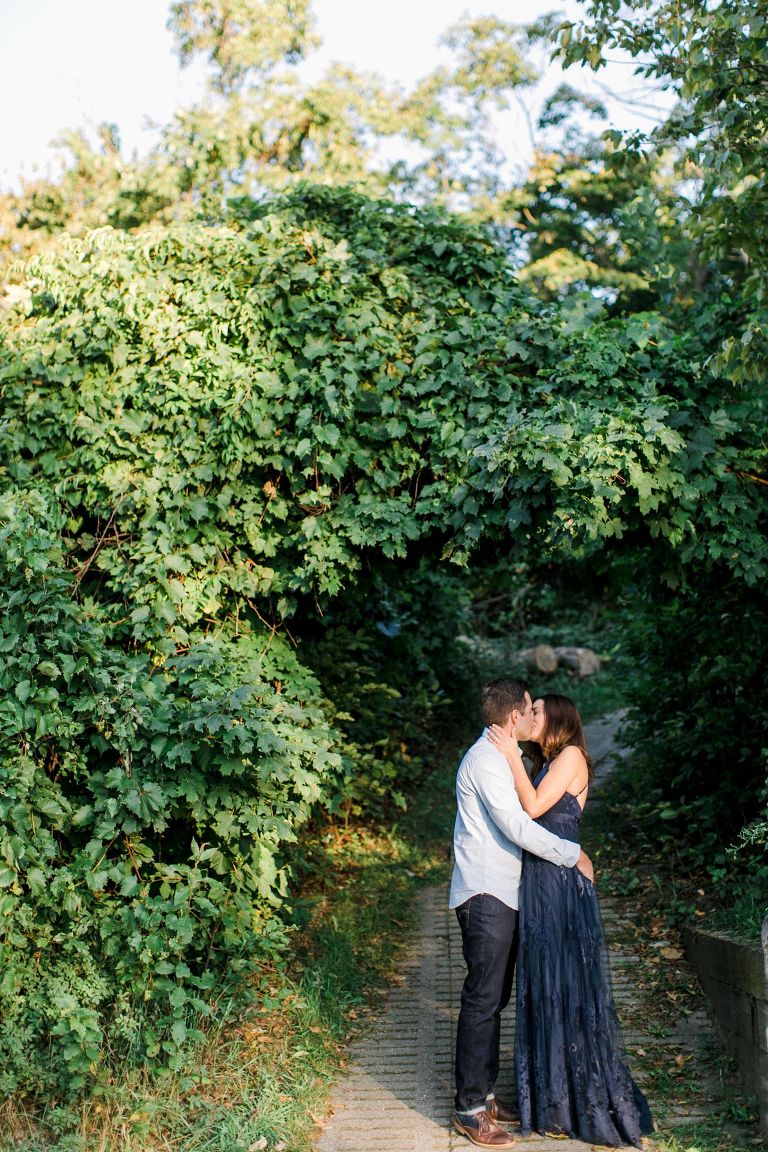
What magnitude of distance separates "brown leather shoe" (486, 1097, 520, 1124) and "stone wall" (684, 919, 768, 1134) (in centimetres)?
103

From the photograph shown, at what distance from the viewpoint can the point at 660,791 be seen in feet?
25.1

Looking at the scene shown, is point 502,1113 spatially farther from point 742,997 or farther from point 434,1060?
point 742,997

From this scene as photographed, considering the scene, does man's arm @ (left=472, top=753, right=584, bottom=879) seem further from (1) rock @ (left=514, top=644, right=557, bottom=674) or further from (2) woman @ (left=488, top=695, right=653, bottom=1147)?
(1) rock @ (left=514, top=644, right=557, bottom=674)

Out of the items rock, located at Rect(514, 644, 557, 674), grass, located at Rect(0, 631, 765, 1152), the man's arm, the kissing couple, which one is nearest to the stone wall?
grass, located at Rect(0, 631, 765, 1152)

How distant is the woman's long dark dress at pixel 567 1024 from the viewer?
4172mm

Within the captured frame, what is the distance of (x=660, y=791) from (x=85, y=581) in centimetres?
449

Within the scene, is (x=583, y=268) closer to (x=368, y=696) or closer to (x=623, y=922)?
(x=368, y=696)

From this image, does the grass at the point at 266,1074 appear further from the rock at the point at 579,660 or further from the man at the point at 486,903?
the rock at the point at 579,660

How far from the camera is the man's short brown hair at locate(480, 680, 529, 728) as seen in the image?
4.44 m

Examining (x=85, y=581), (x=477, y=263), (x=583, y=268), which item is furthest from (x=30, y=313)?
(x=583, y=268)

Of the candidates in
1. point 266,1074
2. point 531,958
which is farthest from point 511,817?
point 266,1074

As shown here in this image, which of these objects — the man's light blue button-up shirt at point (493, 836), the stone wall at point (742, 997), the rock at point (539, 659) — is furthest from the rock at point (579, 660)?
the man's light blue button-up shirt at point (493, 836)

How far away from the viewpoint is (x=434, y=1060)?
204 inches

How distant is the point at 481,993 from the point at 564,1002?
1.14 feet
